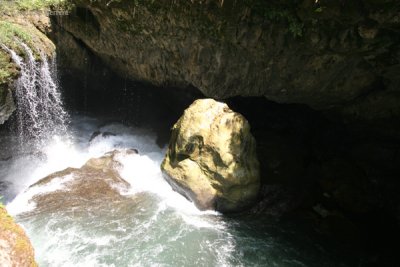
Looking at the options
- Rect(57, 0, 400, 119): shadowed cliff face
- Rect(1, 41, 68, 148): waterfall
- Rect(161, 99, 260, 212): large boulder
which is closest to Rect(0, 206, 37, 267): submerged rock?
Rect(161, 99, 260, 212): large boulder

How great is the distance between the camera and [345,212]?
1145 cm

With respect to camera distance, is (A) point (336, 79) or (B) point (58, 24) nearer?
(A) point (336, 79)

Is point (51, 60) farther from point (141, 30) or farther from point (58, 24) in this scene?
point (141, 30)

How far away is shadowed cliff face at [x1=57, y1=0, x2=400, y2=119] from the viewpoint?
32.8ft

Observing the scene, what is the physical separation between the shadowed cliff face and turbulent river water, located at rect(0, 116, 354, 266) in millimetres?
4450

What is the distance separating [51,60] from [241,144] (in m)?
8.00

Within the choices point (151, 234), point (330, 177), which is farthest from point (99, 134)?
point (330, 177)

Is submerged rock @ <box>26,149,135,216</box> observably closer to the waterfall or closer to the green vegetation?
the waterfall

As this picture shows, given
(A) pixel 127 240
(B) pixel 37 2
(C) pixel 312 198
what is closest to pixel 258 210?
(C) pixel 312 198

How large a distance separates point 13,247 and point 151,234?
5319 millimetres

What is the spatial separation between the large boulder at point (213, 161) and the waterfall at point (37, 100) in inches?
211

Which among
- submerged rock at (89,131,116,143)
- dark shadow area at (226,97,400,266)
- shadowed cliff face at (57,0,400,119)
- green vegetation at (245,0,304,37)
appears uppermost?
green vegetation at (245,0,304,37)

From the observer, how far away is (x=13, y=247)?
4609mm

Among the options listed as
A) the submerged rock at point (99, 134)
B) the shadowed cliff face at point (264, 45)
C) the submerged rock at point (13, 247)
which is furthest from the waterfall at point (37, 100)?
the submerged rock at point (13, 247)
